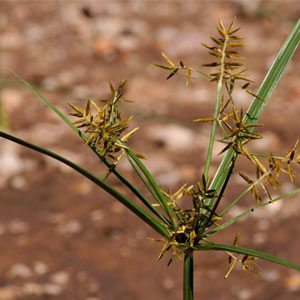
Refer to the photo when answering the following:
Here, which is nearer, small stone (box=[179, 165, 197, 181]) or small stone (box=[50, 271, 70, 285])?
small stone (box=[50, 271, 70, 285])

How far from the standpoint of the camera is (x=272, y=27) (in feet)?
9.47

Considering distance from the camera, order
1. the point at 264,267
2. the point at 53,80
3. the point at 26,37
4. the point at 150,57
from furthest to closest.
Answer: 1. the point at 26,37
2. the point at 150,57
3. the point at 53,80
4. the point at 264,267

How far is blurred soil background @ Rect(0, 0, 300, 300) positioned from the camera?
1497 millimetres

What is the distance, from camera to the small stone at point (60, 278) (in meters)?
1.49

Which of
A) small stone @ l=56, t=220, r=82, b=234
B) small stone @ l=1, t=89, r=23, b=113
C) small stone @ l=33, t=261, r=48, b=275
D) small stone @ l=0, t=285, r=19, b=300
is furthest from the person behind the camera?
small stone @ l=1, t=89, r=23, b=113

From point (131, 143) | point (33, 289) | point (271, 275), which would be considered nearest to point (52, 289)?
point (33, 289)

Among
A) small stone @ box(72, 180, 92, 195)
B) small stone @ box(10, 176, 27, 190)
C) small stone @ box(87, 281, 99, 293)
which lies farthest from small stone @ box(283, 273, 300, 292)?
small stone @ box(10, 176, 27, 190)

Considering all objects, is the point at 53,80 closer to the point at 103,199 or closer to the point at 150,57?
the point at 150,57

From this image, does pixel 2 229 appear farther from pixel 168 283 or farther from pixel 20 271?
pixel 168 283

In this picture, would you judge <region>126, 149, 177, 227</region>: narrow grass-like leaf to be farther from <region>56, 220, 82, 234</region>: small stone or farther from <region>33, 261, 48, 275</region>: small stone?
<region>56, 220, 82, 234</region>: small stone

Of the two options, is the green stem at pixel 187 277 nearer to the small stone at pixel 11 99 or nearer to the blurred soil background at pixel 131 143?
the blurred soil background at pixel 131 143

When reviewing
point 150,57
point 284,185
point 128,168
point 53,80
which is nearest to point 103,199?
point 128,168

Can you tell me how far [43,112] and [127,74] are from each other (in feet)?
1.38

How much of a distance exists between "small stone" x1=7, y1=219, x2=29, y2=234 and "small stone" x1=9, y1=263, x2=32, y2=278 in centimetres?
17
